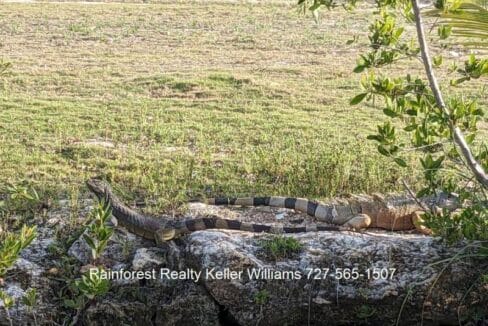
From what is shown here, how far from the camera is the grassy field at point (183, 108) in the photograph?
6.21m

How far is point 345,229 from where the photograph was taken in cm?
524

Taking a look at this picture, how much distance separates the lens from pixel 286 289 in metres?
4.53

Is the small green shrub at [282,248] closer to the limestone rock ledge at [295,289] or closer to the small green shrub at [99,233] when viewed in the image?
the limestone rock ledge at [295,289]

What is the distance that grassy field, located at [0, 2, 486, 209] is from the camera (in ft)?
20.4

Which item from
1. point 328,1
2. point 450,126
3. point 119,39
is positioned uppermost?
point 328,1

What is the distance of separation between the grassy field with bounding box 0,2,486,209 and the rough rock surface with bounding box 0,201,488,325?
1.08m

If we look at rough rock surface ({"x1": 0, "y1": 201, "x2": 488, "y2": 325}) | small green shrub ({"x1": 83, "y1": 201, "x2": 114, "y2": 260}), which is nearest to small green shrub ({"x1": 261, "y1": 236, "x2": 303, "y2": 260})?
rough rock surface ({"x1": 0, "y1": 201, "x2": 488, "y2": 325})

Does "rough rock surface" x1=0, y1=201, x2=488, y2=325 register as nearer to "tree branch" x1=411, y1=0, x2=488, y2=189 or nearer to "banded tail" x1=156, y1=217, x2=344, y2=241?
"banded tail" x1=156, y1=217, x2=344, y2=241

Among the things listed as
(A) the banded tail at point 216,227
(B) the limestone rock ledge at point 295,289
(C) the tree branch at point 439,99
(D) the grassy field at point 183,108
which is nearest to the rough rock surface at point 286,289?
(B) the limestone rock ledge at point 295,289

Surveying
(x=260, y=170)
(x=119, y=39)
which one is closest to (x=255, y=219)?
(x=260, y=170)

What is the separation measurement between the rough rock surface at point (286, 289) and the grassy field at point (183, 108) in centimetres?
108

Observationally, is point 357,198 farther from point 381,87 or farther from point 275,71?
point 275,71

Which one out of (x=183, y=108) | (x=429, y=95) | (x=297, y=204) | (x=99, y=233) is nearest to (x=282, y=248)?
(x=297, y=204)

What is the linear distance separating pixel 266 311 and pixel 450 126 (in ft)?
4.96
